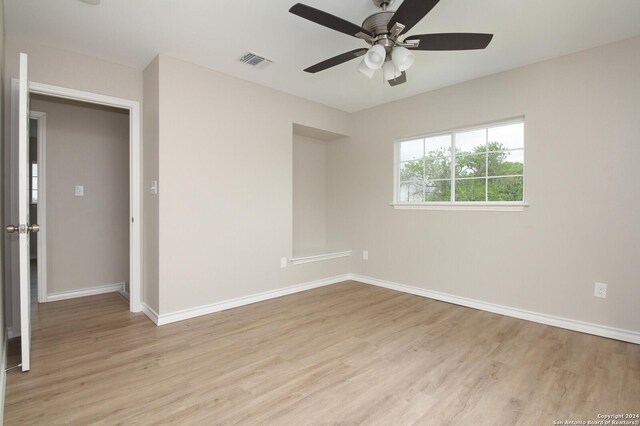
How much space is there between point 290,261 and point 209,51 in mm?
2466

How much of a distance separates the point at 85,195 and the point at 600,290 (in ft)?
18.0

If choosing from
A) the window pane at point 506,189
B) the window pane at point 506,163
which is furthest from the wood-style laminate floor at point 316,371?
the window pane at point 506,163

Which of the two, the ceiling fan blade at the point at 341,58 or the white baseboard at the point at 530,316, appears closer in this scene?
the ceiling fan blade at the point at 341,58

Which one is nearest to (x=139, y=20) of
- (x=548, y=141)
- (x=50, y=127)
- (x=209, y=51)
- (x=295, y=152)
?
(x=209, y=51)

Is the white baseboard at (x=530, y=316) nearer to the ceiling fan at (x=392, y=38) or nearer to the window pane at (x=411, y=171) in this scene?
the window pane at (x=411, y=171)

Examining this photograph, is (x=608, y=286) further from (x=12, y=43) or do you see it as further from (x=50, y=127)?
(x=50, y=127)

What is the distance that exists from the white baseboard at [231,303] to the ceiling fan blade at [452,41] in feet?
9.60

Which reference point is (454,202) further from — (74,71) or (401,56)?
(74,71)

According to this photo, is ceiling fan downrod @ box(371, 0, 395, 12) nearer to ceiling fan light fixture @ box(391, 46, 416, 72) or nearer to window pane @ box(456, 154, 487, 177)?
ceiling fan light fixture @ box(391, 46, 416, 72)

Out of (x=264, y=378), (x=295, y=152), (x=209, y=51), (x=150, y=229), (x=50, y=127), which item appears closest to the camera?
(x=264, y=378)

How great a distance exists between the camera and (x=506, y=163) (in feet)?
10.9

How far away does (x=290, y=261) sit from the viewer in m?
4.01

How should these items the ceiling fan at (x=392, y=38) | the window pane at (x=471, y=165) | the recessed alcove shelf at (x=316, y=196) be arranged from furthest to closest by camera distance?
the recessed alcove shelf at (x=316, y=196)
the window pane at (x=471, y=165)
the ceiling fan at (x=392, y=38)

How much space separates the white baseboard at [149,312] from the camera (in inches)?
116
